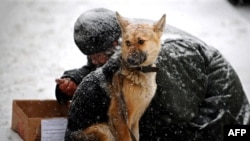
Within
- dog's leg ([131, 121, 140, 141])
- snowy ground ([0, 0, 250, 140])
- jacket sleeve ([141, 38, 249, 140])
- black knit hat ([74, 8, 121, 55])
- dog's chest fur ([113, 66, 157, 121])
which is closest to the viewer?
dog's chest fur ([113, 66, 157, 121])

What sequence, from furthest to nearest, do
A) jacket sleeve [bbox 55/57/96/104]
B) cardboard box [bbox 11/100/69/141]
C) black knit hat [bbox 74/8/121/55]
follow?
cardboard box [bbox 11/100/69/141] → jacket sleeve [bbox 55/57/96/104] → black knit hat [bbox 74/8/121/55]

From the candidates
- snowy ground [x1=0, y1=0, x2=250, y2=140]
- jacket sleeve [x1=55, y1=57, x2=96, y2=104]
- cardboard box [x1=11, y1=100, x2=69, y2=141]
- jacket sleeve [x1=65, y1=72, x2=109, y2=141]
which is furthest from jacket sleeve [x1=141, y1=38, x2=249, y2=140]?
snowy ground [x1=0, y1=0, x2=250, y2=140]

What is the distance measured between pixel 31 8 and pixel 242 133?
461 cm

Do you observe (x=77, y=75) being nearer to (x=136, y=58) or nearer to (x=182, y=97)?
(x=182, y=97)

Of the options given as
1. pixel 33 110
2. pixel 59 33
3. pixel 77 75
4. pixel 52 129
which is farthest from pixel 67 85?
pixel 59 33

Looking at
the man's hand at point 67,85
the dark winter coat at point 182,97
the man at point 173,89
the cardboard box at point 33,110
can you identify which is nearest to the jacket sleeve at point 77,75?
the man's hand at point 67,85

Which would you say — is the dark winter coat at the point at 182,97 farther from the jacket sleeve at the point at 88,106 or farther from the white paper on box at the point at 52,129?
the white paper on box at the point at 52,129

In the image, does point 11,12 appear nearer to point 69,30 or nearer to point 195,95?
point 69,30

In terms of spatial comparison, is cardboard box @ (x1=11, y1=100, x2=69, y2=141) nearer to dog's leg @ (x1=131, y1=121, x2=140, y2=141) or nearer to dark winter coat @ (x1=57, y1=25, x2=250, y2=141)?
dark winter coat @ (x1=57, y1=25, x2=250, y2=141)

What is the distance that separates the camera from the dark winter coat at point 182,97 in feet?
17.0

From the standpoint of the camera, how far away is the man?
5203mm

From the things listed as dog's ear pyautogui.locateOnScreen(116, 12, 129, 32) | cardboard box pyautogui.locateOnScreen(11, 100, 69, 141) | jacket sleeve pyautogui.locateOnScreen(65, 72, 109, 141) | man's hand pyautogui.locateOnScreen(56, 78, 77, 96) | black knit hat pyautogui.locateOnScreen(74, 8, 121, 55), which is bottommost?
cardboard box pyautogui.locateOnScreen(11, 100, 69, 141)

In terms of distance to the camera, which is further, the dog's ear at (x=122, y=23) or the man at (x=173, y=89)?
the man at (x=173, y=89)

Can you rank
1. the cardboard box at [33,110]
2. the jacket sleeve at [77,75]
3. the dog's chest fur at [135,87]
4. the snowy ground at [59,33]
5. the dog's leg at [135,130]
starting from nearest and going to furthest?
the dog's chest fur at [135,87], the dog's leg at [135,130], the jacket sleeve at [77,75], the cardboard box at [33,110], the snowy ground at [59,33]
